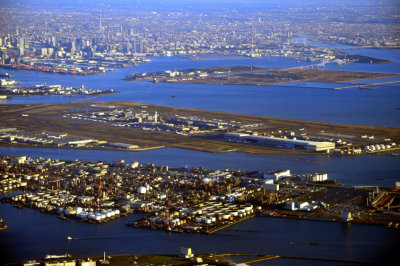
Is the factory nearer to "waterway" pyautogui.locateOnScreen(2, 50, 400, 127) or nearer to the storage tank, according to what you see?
"waterway" pyautogui.locateOnScreen(2, 50, 400, 127)

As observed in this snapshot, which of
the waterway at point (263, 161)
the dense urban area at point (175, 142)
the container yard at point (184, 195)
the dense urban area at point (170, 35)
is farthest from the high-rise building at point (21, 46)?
the container yard at point (184, 195)

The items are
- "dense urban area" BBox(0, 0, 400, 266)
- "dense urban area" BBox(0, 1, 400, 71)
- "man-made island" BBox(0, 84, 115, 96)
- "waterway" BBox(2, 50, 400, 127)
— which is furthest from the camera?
"dense urban area" BBox(0, 1, 400, 71)

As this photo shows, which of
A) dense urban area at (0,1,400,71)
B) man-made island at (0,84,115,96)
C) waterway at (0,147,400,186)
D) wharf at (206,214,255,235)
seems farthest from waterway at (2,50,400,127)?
wharf at (206,214,255,235)

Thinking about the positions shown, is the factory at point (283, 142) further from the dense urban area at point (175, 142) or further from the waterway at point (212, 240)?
the waterway at point (212, 240)

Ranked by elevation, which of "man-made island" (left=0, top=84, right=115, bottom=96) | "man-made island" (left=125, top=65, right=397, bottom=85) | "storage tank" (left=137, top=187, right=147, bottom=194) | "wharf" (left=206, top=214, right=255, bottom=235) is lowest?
"man-made island" (left=0, top=84, right=115, bottom=96)

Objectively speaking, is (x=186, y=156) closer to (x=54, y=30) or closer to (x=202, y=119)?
(x=202, y=119)

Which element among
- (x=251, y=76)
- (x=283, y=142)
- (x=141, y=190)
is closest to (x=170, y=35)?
(x=251, y=76)
